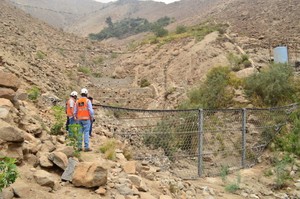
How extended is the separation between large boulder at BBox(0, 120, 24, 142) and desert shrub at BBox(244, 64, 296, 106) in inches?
352

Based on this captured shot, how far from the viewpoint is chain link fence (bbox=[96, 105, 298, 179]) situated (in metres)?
7.70

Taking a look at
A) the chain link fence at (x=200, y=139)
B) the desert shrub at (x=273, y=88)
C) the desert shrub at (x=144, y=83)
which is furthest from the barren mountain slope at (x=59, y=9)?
the chain link fence at (x=200, y=139)

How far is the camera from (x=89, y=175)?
15.5ft

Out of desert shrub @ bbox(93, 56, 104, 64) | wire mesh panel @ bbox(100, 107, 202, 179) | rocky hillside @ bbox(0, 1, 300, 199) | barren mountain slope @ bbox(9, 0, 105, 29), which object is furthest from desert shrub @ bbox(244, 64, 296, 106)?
barren mountain slope @ bbox(9, 0, 105, 29)

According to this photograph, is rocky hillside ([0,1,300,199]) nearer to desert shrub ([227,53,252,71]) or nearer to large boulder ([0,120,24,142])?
large boulder ([0,120,24,142])

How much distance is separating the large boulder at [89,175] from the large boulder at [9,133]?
0.82m

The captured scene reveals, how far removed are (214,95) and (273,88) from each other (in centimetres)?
195

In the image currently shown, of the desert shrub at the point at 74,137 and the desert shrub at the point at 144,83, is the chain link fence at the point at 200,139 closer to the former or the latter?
the desert shrub at the point at 74,137

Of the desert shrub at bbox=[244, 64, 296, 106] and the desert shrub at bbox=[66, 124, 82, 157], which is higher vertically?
the desert shrub at bbox=[244, 64, 296, 106]

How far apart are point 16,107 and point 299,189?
19.7 feet

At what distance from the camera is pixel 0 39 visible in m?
16.3

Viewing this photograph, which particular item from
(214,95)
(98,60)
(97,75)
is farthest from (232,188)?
(98,60)

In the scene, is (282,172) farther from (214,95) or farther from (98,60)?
(98,60)

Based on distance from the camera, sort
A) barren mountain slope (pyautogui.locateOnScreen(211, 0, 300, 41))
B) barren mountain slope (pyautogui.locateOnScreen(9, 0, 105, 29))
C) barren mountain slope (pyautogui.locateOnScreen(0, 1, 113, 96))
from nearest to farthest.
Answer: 1. barren mountain slope (pyautogui.locateOnScreen(0, 1, 113, 96))
2. barren mountain slope (pyautogui.locateOnScreen(211, 0, 300, 41))
3. barren mountain slope (pyautogui.locateOnScreen(9, 0, 105, 29))
